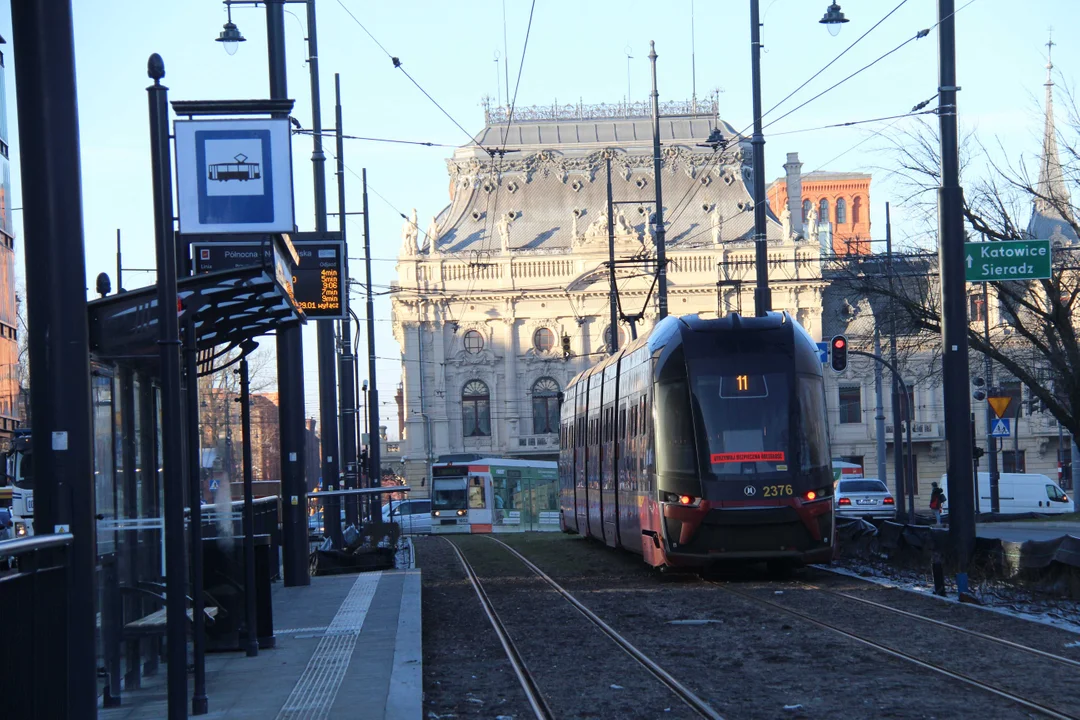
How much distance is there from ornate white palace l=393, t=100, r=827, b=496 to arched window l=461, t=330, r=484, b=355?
11 cm

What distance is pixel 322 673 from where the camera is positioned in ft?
35.5

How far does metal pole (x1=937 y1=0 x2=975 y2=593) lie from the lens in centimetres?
1795

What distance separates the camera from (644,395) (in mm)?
20734

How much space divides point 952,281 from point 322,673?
10488 mm

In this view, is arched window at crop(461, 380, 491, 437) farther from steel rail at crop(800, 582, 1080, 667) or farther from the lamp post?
steel rail at crop(800, 582, 1080, 667)

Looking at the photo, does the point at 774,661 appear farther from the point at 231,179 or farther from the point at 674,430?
the point at 674,430

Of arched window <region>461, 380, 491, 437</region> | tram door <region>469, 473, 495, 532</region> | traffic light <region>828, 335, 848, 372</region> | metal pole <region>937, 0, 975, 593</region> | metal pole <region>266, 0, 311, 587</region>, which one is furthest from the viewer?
arched window <region>461, 380, 491, 437</region>

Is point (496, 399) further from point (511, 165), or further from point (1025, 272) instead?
point (1025, 272)

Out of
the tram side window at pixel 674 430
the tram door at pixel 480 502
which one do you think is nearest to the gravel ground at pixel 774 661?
the tram side window at pixel 674 430

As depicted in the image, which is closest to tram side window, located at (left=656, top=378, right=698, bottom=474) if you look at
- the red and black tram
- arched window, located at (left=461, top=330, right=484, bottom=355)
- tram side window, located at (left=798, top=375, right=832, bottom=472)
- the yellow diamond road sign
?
the red and black tram

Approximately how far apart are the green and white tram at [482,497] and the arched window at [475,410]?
35.2m

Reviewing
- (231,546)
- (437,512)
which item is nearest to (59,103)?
(231,546)

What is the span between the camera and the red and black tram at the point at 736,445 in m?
18.7

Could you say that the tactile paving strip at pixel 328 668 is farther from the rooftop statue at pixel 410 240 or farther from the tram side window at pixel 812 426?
the rooftop statue at pixel 410 240
